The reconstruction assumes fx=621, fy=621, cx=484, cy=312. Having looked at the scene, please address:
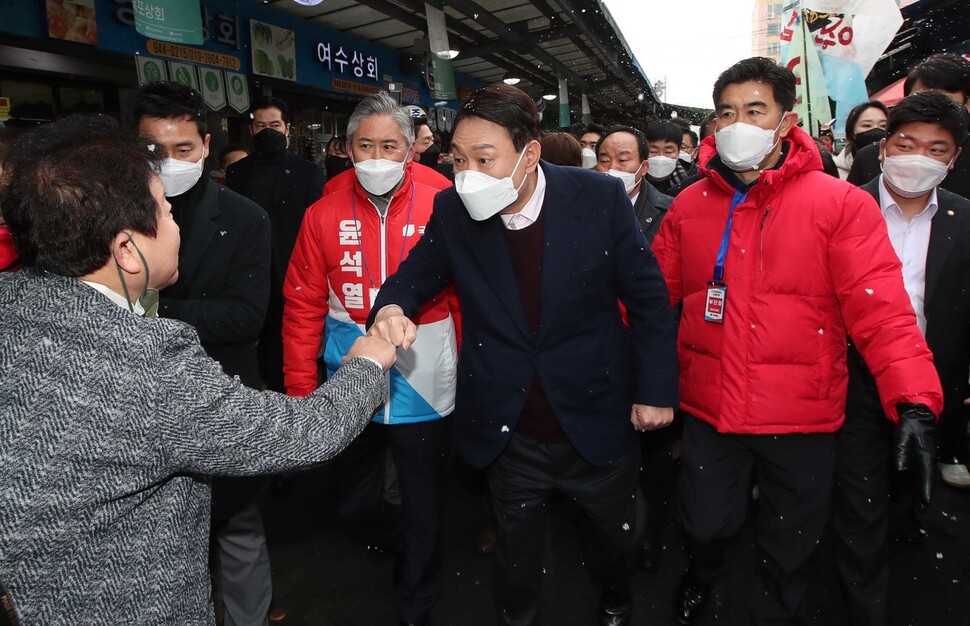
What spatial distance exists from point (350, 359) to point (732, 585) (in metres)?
2.50

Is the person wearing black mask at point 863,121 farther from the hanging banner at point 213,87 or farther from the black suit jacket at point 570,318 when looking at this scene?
the hanging banner at point 213,87

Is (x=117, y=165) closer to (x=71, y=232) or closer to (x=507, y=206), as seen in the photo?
(x=71, y=232)

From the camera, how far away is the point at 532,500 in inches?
93.2

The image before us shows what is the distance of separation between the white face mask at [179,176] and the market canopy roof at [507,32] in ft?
25.6

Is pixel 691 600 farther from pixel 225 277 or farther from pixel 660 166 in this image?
pixel 660 166

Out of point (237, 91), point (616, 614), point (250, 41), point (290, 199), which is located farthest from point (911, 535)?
point (250, 41)

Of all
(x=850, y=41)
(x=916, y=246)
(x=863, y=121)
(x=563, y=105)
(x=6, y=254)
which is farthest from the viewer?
(x=563, y=105)

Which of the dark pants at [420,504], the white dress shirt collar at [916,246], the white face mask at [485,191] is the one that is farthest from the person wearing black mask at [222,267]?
the white dress shirt collar at [916,246]

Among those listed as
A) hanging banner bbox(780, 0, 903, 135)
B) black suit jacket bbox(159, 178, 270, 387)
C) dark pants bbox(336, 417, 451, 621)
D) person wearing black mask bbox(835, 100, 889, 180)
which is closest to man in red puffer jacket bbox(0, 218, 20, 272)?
black suit jacket bbox(159, 178, 270, 387)

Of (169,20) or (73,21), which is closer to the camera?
(169,20)

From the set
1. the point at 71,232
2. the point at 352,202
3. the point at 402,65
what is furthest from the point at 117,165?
A: the point at 402,65

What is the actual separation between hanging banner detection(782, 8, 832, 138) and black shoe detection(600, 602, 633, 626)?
4470mm

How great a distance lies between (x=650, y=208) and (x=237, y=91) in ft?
23.8

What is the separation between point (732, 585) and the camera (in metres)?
3.11
